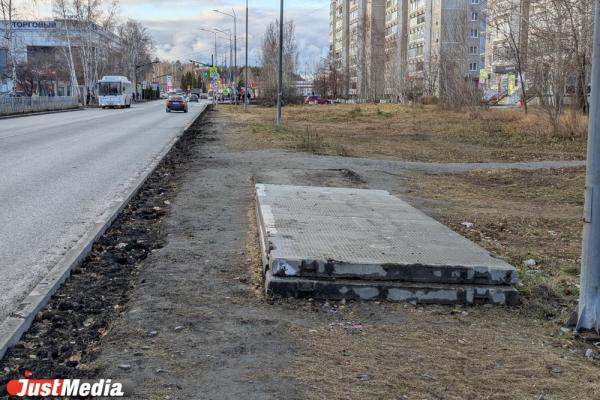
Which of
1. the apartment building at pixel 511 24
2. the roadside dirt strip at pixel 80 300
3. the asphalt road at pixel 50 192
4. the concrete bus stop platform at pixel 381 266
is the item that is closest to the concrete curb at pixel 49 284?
the roadside dirt strip at pixel 80 300

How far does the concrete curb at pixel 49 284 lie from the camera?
4477mm

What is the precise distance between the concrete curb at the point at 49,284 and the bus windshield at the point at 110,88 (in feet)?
187

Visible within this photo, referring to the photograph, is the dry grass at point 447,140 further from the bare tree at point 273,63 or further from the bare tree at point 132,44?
the bare tree at point 132,44

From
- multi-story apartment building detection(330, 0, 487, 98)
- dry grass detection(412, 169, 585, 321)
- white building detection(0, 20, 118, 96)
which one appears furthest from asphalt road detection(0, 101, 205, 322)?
white building detection(0, 20, 118, 96)

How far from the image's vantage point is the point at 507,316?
507cm

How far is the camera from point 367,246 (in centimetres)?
599

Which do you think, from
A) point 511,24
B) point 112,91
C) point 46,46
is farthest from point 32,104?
point 46,46

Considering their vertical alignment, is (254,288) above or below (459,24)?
below

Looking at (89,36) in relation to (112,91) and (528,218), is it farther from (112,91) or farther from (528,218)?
(528,218)

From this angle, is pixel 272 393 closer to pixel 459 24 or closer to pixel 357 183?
pixel 357 183

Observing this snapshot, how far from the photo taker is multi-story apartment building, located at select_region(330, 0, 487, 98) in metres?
65.2

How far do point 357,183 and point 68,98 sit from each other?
177 feet

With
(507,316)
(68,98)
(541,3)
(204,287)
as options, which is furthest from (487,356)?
(68,98)

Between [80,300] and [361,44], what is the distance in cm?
9706
